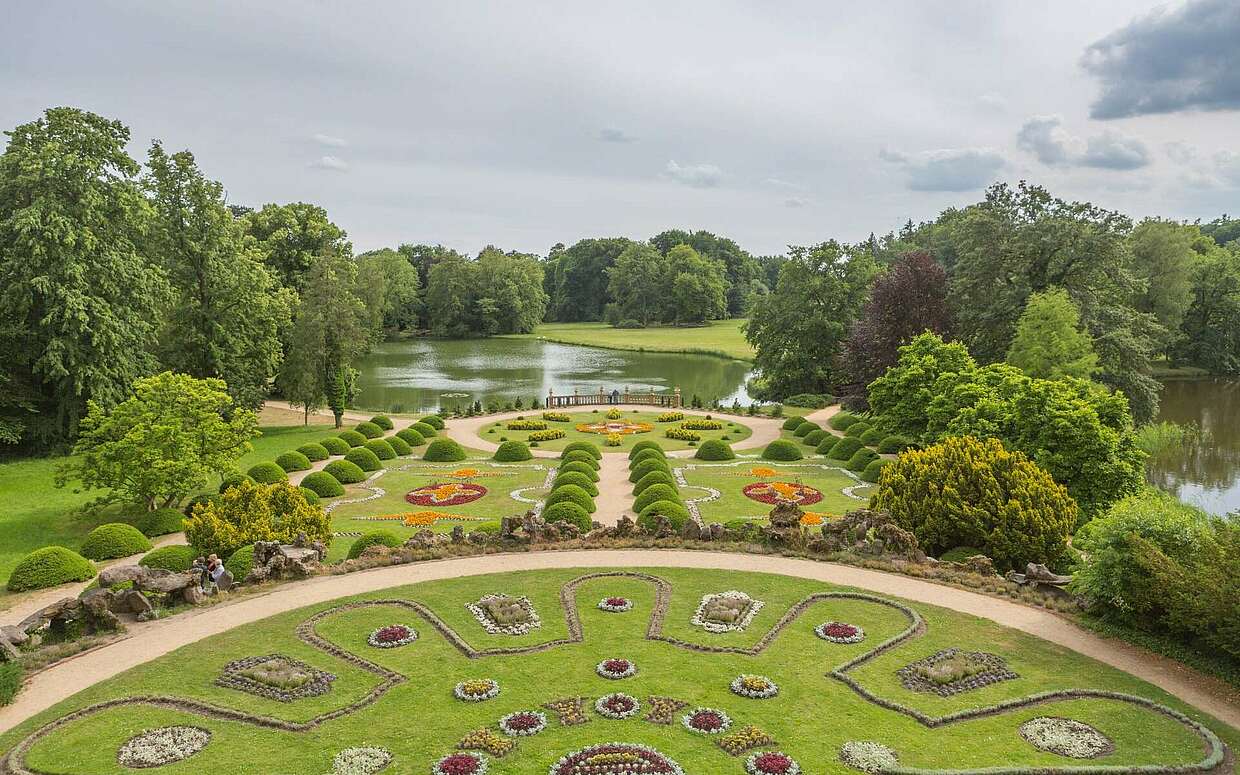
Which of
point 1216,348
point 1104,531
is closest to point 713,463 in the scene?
point 1104,531

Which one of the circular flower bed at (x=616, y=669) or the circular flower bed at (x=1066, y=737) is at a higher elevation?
the circular flower bed at (x=1066, y=737)

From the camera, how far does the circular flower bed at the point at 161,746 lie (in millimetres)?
12484

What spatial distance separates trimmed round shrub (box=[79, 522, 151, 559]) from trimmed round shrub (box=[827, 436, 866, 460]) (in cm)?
2959

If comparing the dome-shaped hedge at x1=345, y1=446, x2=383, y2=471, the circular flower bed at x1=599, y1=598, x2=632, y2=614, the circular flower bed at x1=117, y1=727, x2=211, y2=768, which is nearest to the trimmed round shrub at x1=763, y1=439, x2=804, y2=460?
the dome-shaped hedge at x1=345, y1=446, x2=383, y2=471

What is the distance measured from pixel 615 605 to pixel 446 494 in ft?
49.7

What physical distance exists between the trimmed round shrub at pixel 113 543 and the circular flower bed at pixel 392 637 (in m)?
11.6

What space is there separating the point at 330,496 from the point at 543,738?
2134 cm

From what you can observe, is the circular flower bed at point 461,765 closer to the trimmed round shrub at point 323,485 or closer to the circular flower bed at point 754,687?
the circular flower bed at point 754,687

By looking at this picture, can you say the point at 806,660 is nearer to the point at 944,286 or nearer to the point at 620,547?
the point at 620,547

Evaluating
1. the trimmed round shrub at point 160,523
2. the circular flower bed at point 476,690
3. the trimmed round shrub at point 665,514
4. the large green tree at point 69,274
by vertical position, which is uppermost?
the large green tree at point 69,274

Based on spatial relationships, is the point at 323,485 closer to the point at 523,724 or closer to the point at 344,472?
the point at 344,472

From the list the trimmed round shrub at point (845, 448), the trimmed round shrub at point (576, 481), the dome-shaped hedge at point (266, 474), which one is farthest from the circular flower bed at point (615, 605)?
the trimmed round shrub at point (845, 448)

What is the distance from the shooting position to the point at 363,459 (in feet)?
121

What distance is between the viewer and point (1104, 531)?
1755cm
